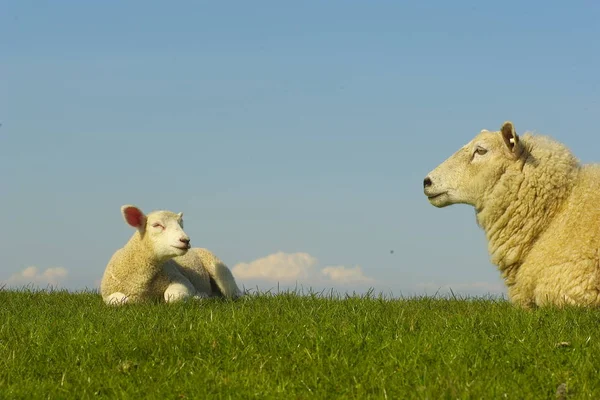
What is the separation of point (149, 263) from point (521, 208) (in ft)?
18.2

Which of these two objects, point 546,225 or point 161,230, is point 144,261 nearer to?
point 161,230

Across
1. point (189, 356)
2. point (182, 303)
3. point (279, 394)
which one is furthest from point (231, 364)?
point (182, 303)

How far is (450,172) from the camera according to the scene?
1022 cm

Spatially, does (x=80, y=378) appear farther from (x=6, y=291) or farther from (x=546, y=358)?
(x=6, y=291)

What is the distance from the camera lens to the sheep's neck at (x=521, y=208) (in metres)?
9.84

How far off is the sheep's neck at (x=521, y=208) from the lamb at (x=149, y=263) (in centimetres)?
444

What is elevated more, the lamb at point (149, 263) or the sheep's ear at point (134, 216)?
the sheep's ear at point (134, 216)

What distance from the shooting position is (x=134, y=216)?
1184 centimetres

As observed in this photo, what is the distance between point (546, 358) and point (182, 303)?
5.42m

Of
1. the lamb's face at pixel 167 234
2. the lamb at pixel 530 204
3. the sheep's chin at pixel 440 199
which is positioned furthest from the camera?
the lamb's face at pixel 167 234

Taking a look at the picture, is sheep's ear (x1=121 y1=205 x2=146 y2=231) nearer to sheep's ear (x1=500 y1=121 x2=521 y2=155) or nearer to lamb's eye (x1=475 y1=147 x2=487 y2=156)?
lamb's eye (x1=475 y1=147 x2=487 y2=156)

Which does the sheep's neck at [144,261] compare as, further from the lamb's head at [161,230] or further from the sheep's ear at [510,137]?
the sheep's ear at [510,137]

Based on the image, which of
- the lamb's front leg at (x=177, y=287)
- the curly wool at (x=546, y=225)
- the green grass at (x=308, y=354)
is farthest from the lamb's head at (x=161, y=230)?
the curly wool at (x=546, y=225)

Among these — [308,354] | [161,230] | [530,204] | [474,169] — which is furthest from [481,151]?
[161,230]
